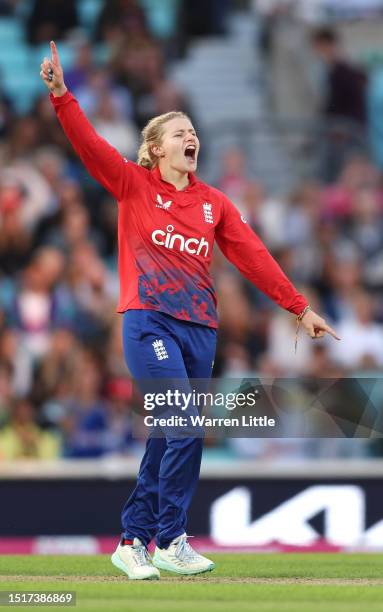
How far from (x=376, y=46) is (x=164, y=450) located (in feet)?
43.1

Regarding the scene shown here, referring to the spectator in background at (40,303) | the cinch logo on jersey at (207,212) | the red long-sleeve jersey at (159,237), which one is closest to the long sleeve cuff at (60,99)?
the red long-sleeve jersey at (159,237)

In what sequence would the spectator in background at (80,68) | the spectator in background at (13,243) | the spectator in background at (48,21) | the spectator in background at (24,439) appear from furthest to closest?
1. the spectator in background at (48,21)
2. the spectator in background at (80,68)
3. the spectator in background at (13,243)
4. the spectator in background at (24,439)

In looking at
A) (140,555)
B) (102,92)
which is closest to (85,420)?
(102,92)

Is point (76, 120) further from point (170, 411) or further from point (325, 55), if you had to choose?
point (325, 55)

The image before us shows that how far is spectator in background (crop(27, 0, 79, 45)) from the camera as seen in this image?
18500 mm

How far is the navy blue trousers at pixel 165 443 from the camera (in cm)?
824

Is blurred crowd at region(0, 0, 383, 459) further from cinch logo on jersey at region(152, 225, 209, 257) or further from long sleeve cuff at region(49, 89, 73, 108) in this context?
long sleeve cuff at region(49, 89, 73, 108)

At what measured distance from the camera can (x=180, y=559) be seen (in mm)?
8391

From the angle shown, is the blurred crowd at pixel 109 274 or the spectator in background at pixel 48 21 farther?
the spectator in background at pixel 48 21

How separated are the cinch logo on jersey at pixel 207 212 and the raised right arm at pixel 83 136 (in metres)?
0.42

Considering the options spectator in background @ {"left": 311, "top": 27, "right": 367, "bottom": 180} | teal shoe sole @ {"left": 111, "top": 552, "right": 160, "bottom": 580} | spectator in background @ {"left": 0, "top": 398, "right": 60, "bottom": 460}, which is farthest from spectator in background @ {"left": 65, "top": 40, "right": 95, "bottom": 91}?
teal shoe sole @ {"left": 111, "top": 552, "right": 160, "bottom": 580}

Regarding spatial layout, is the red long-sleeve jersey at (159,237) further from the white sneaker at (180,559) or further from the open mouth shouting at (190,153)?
the white sneaker at (180,559)

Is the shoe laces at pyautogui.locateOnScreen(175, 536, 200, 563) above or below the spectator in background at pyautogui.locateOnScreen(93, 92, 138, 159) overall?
below

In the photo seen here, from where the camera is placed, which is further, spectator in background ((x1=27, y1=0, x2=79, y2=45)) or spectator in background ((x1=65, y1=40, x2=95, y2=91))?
spectator in background ((x1=27, y1=0, x2=79, y2=45))
